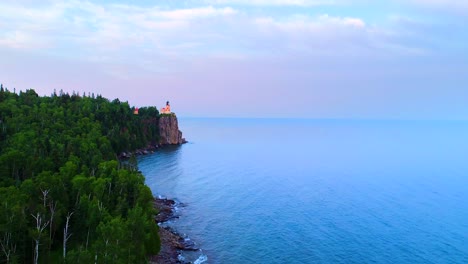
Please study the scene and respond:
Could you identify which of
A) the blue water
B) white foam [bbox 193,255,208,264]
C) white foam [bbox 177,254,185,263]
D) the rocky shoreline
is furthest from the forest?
the blue water

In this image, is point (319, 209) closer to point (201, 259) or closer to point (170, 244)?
point (201, 259)

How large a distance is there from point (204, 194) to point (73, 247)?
54665mm

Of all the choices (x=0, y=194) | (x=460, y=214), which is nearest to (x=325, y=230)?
(x=460, y=214)

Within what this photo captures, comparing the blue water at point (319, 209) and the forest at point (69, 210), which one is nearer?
the forest at point (69, 210)

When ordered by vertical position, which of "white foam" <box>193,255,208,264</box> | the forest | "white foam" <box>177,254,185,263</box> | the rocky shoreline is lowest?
"white foam" <box>193,255,208,264</box>

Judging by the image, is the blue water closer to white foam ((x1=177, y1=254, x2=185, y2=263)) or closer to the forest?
white foam ((x1=177, y1=254, x2=185, y2=263))

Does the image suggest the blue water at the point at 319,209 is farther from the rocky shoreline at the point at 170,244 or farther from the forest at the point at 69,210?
the forest at the point at 69,210

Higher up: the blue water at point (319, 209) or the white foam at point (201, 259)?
the blue water at point (319, 209)

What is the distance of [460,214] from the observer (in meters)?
88.2

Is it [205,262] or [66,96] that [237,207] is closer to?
[205,262]

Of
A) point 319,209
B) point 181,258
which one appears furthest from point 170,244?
point 319,209

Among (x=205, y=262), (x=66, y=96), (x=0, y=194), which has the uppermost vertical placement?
(x=66, y=96)

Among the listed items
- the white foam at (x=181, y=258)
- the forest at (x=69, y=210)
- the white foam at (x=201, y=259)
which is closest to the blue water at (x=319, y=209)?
the white foam at (x=201, y=259)

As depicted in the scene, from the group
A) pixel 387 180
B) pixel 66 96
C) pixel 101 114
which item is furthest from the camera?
pixel 66 96
